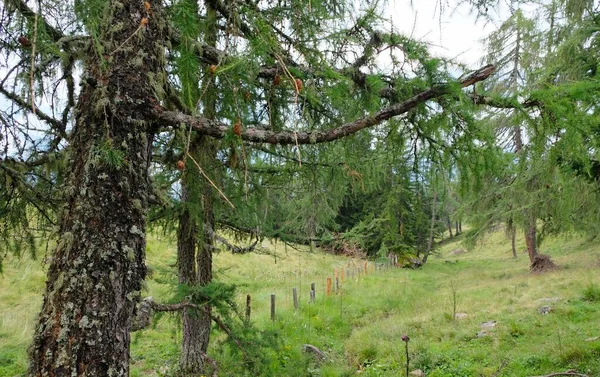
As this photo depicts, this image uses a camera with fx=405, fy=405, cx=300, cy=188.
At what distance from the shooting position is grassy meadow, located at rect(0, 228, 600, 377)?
618 cm

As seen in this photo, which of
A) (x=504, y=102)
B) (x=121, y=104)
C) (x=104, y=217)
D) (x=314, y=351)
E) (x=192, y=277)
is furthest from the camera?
(x=314, y=351)

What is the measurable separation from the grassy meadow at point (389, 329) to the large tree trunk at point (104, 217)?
1590 millimetres

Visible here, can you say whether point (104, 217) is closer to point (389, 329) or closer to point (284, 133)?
point (284, 133)

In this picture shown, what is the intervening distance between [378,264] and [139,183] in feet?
77.9

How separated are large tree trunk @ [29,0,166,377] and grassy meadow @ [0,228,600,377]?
5.22 feet

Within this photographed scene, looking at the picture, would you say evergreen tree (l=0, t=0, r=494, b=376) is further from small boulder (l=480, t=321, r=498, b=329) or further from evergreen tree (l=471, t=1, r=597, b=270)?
small boulder (l=480, t=321, r=498, b=329)

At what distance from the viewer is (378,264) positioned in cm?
2480

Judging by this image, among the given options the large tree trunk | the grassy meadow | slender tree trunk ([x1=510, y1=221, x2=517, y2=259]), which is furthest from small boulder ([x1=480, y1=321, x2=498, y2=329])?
slender tree trunk ([x1=510, y1=221, x2=517, y2=259])

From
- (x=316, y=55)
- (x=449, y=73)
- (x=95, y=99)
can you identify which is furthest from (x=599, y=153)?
(x=95, y=99)

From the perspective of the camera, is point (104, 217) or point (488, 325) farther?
point (488, 325)

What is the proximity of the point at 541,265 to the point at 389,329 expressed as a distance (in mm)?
11288

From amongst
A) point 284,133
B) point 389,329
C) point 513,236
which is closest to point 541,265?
point 513,236

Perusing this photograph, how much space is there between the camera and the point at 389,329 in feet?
28.9

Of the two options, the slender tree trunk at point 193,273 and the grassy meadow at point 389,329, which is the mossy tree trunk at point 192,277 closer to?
the slender tree trunk at point 193,273
